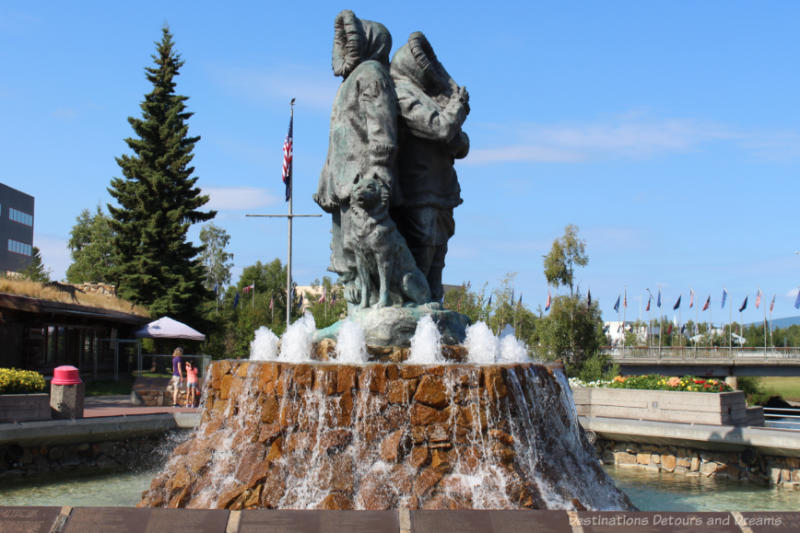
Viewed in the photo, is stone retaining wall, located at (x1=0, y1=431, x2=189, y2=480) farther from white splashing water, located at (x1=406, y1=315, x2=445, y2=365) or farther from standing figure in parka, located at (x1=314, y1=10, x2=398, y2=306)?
white splashing water, located at (x1=406, y1=315, x2=445, y2=365)

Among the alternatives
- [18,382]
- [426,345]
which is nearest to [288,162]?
[18,382]

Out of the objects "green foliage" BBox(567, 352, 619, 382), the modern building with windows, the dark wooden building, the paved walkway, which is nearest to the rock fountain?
the paved walkway

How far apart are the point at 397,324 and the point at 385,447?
1860 millimetres

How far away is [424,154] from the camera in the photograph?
9.93 m

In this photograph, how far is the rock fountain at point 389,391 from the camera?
6898 millimetres

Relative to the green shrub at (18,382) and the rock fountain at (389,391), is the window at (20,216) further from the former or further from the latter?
the rock fountain at (389,391)

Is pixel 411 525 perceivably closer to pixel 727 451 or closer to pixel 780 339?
pixel 727 451

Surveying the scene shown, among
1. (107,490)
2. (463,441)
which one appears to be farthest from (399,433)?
(107,490)

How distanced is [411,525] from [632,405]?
10.4 meters

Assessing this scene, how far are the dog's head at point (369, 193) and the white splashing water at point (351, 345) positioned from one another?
4.82ft

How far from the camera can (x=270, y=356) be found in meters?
8.96

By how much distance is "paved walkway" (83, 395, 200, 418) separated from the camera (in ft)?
51.9

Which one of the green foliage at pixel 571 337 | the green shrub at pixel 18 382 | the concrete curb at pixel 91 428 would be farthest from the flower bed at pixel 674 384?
the green foliage at pixel 571 337

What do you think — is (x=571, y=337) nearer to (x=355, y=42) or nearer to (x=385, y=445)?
(x=355, y=42)
